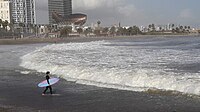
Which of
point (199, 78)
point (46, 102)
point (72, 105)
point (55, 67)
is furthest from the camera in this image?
point (55, 67)

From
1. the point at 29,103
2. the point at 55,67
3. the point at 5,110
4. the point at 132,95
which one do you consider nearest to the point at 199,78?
the point at 132,95

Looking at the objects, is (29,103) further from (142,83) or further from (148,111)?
(142,83)

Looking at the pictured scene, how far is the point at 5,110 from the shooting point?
1339 centimetres

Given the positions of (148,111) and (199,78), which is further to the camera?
(199,78)

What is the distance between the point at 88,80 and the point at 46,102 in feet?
22.8

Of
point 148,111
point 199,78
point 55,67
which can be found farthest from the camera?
point 55,67

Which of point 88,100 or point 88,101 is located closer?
point 88,101

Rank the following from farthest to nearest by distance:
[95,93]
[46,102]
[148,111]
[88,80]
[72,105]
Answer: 1. [88,80]
2. [95,93]
3. [46,102]
4. [72,105]
5. [148,111]

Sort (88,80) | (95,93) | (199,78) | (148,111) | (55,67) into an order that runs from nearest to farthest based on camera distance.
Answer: (148,111) < (95,93) < (199,78) < (88,80) < (55,67)

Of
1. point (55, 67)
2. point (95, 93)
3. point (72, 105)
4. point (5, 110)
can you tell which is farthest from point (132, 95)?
point (55, 67)

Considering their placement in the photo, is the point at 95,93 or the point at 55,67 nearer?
the point at 95,93

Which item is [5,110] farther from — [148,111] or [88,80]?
[88,80]

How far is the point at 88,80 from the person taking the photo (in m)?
22.3

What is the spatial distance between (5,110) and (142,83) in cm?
851
